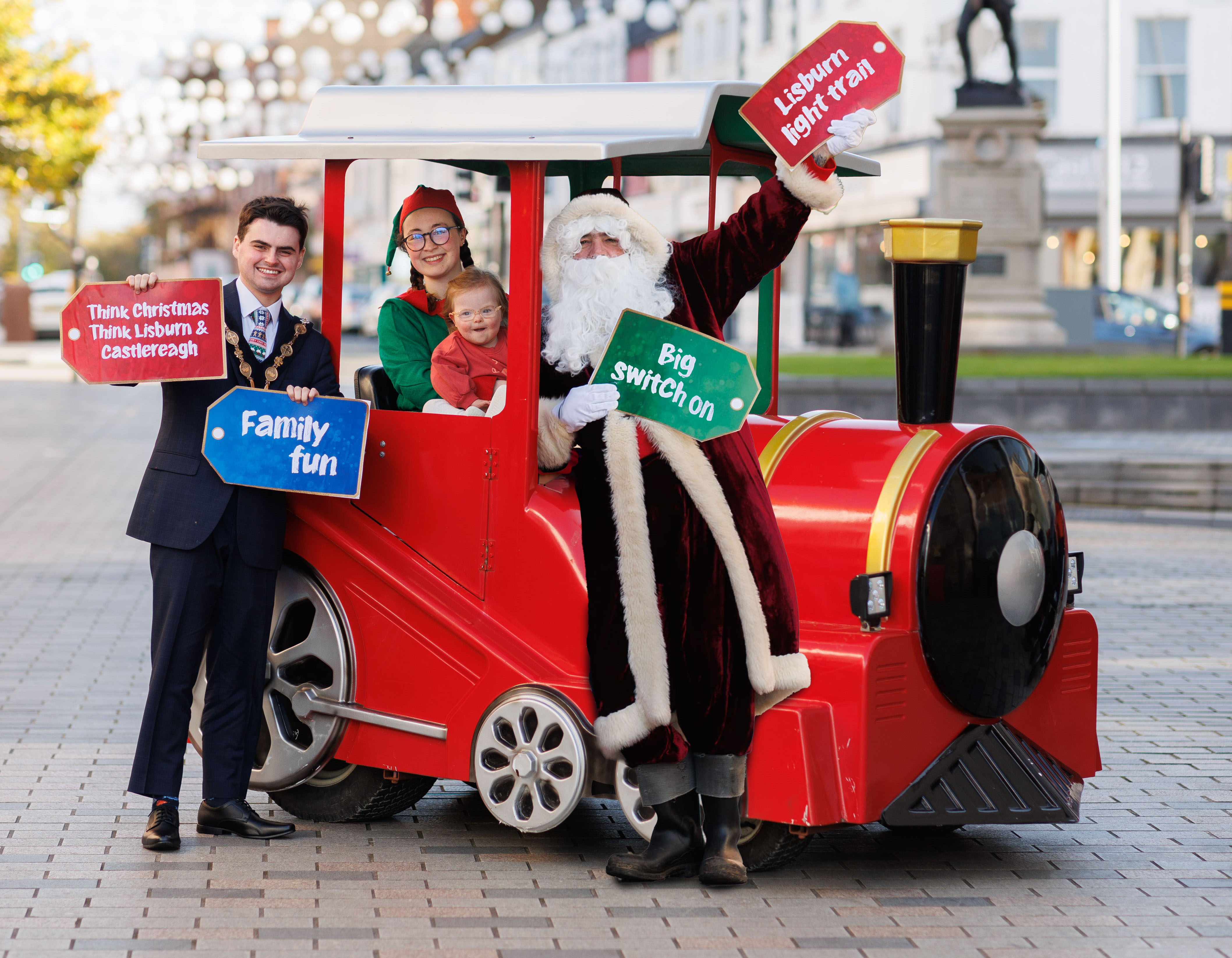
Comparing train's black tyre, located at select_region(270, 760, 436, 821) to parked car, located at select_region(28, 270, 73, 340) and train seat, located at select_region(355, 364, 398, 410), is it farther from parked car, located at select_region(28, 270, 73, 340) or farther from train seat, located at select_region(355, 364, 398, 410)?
parked car, located at select_region(28, 270, 73, 340)

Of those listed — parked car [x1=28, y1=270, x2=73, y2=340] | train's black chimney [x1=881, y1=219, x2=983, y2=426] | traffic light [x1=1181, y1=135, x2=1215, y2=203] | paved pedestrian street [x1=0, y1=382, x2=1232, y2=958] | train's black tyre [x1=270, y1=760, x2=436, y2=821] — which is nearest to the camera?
paved pedestrian street [x1=0, y1=382, x2=1232, y2=958]

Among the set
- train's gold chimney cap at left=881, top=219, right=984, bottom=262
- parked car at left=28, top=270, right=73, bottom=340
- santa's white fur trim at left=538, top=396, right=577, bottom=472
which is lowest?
santa's white fur trim at left=538, top=396, right=577, bottom=472

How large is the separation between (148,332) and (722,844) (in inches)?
84.5

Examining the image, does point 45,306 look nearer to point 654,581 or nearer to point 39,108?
point 39,108

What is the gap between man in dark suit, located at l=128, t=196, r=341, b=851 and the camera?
5.06m

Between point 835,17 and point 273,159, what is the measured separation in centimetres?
3666

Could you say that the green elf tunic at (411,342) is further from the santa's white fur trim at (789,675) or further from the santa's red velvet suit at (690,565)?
the santa's white fur trim at (789,675)

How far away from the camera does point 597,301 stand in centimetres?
469

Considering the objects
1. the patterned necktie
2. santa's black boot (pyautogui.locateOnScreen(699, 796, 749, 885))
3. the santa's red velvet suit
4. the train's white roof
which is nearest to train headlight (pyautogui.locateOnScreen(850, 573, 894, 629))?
the santa's red velvet suit

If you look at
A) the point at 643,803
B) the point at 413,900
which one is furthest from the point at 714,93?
the point at 413,900

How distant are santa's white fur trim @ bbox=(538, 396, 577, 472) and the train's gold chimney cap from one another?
3.32 ft

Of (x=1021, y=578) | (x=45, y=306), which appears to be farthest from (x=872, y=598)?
(x=45, y=306)

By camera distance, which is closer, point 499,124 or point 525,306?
point 525,306

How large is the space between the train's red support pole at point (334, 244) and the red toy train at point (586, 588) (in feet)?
0.04
